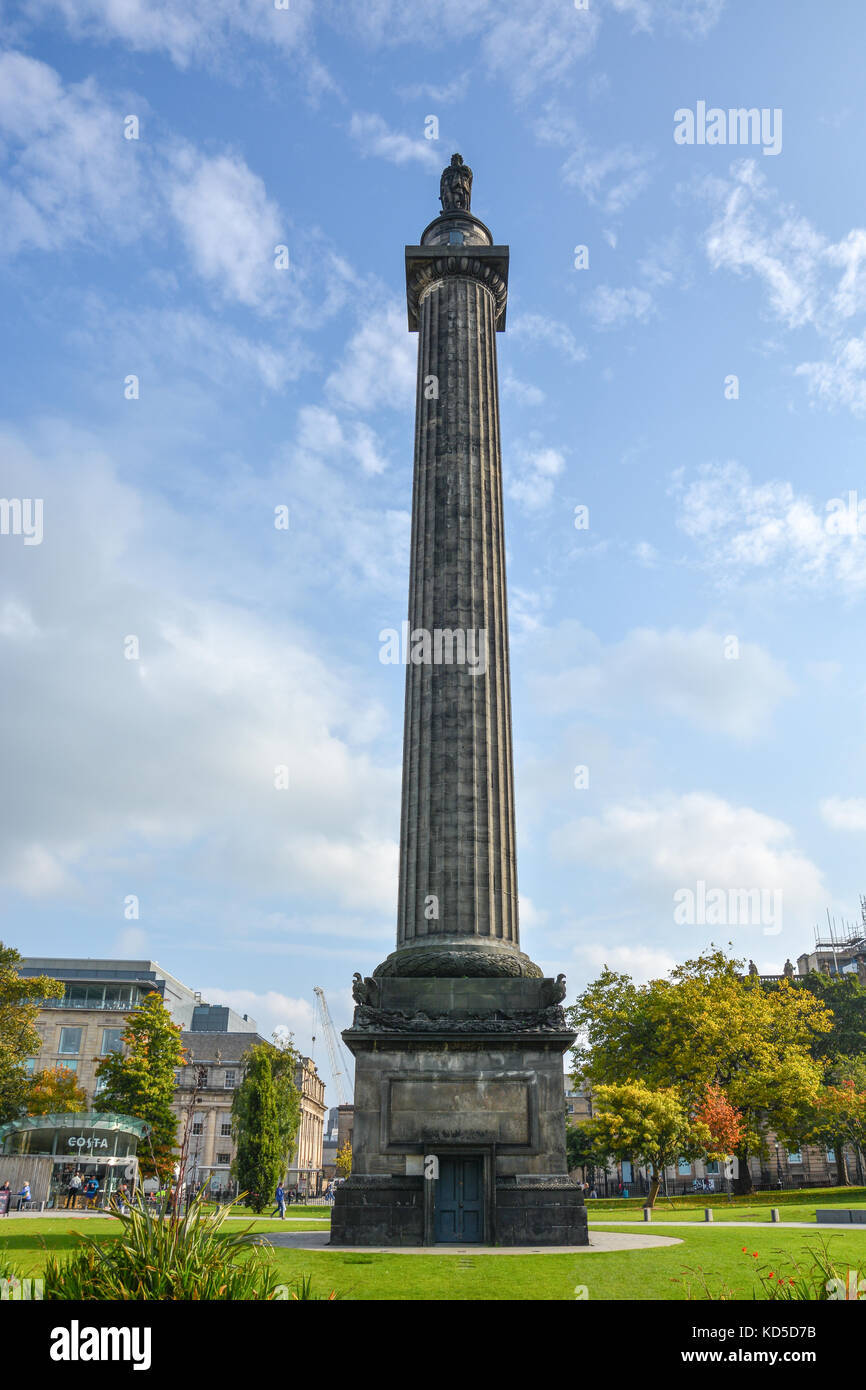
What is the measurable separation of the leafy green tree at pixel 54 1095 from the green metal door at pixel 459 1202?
163ft

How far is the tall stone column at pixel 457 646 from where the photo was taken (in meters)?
28.9

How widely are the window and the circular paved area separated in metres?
69.7

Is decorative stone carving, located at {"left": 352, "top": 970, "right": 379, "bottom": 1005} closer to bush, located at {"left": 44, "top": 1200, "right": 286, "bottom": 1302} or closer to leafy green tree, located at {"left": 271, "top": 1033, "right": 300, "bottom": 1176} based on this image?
bush, located at {"left": 44, "top": 1200, "right": 286, "bottom": 1302}

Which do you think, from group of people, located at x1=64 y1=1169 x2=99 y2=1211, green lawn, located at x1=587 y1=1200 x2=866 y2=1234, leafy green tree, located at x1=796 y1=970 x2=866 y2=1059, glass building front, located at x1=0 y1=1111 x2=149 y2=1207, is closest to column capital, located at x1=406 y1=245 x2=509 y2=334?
green lawn, located at x1=587 y1=1200 x2=866 y2=1234

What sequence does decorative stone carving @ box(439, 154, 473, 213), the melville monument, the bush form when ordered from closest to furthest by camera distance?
the bush
the melville monument
decorative stone carving @ box(439, 154, 473, 213)

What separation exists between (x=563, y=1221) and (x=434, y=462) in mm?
24668

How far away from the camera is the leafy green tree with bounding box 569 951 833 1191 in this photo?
5253 cm

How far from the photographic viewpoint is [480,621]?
32.6 metres

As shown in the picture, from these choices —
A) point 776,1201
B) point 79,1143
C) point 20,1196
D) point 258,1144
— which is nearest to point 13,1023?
point 79,1143

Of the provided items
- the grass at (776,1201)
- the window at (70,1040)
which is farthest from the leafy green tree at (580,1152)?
the window at (70,1040)

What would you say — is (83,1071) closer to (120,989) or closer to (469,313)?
(120,989)

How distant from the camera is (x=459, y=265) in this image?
3825cm

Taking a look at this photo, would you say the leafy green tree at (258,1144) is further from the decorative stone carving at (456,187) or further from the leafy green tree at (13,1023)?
the decorative stone carving at (456,187)
